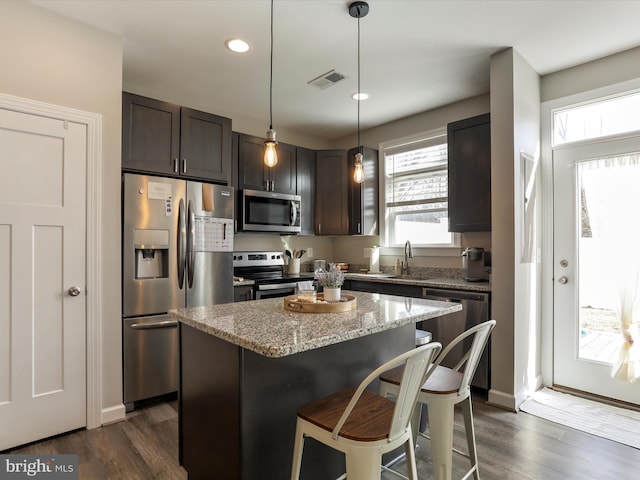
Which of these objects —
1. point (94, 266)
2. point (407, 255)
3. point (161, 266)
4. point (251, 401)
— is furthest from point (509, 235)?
point (94, 266)

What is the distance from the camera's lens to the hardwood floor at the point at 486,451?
Answer: 203 cm

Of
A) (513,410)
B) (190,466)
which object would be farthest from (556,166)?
(190,466)

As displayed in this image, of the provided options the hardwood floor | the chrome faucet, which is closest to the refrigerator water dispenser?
the hardwood floor

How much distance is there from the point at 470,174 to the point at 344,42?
5.26 feet

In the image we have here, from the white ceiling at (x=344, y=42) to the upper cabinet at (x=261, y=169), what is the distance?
0.47m

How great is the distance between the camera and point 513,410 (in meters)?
2.79

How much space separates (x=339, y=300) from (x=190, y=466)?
1.10 metres

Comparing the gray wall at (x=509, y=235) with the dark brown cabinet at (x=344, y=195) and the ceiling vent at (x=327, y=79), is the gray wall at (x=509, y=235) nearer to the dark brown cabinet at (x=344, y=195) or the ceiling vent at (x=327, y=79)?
the ceiling vent at (x=327, y=79)

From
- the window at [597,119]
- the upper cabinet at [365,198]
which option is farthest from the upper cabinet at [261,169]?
Answer: the window at [597,119]

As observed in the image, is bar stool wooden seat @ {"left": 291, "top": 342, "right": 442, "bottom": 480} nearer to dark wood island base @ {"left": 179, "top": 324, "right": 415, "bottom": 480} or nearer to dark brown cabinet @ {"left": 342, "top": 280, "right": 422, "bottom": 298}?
dark wood island base @ {"left": 179, "top": 324, "right": 415, "bottom": 480}

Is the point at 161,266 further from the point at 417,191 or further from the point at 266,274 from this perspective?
the point at 417,191

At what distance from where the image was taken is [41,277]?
237cm

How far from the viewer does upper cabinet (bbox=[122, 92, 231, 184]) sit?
291 cm

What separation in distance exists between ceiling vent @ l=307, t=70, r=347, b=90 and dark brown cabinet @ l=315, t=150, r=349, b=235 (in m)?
1.16
